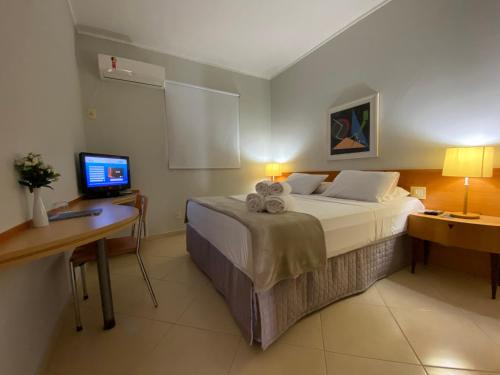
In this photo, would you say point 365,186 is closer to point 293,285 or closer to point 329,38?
point 293,285

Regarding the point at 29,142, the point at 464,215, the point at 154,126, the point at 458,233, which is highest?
the point at 154,126

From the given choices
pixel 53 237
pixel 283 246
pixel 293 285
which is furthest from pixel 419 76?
pixel 53 237

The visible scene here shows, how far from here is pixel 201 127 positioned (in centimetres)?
341

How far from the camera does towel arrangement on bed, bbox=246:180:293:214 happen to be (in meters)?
1.50

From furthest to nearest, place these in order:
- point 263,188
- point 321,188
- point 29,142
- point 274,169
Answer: point 274,169 < point 321,188 < point 263,188 < point 29,142

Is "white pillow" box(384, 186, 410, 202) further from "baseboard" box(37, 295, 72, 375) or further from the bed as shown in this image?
"baseboard" box(37, 295, 72, 375)

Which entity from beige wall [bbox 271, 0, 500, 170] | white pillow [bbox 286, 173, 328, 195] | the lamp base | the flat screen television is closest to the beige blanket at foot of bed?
the lamp base

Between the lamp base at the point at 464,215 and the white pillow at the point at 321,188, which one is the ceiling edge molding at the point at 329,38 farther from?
the lamp base at the point at 464,215

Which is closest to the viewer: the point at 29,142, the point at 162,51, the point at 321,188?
the point at 29,142

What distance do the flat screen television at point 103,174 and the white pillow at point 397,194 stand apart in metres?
2.98

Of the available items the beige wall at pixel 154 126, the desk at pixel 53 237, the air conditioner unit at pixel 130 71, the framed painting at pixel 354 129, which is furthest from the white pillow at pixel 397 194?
the air conditioner unit at pixel 130 71

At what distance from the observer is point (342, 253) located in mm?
1522

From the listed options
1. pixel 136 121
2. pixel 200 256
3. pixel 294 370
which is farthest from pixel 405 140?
pixel 136 121

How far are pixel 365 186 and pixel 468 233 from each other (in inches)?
31.8
